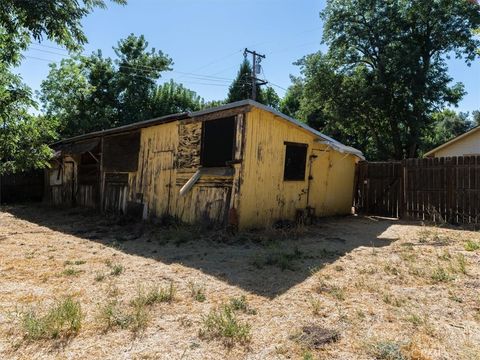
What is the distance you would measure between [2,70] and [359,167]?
11.0 meters

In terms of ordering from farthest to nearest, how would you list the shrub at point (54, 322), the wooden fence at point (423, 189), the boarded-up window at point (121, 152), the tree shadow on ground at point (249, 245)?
the boarded-up window at point (121, 152) → the wooden fence at point (423, 189) → the tree shadow on ground at point (249, 245) → the shrub at point (54, 322)

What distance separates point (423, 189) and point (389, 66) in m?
11.9

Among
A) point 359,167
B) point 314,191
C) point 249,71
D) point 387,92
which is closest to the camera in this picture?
point 314,191

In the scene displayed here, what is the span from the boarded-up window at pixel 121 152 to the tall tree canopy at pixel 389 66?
44.8 ft

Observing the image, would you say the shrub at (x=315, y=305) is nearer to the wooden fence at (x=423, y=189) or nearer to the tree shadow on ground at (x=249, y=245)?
the tree shadow on ground at (x=249, y=245)

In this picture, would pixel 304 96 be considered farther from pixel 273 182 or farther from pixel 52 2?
pixel 52 2

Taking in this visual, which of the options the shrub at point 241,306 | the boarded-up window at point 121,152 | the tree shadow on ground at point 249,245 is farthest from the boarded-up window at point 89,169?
the shrub at point 241,306

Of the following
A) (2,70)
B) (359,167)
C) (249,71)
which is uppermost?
(249,71)

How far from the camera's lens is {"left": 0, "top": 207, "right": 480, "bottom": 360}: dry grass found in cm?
307

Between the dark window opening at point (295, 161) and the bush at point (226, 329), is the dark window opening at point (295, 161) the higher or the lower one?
the higher one

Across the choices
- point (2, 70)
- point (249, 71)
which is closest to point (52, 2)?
point (2, 70)

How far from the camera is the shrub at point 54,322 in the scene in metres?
3.20

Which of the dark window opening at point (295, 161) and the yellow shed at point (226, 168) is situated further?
the dark window opening at point (295, 161)

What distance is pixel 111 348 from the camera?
304 centimetres
